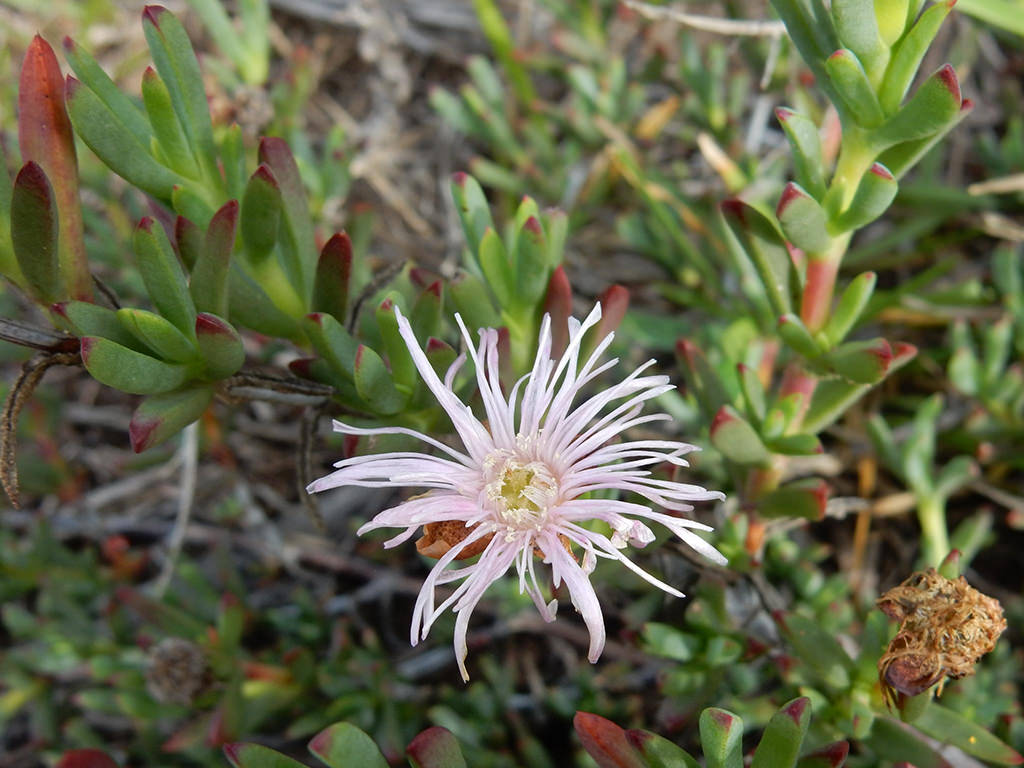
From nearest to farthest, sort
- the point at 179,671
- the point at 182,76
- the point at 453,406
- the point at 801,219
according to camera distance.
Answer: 1. the point at 453,406
2. the point at 801,219
3. the point at 182,76
4. the point at 179,671

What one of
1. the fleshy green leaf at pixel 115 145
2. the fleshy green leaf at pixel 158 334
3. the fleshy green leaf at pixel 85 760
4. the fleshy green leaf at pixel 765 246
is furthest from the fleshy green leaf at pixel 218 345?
the fleshy green leaf at pixel 765 246

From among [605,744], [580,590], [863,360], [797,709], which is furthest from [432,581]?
[863,360]

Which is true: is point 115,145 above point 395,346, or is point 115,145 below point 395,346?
above

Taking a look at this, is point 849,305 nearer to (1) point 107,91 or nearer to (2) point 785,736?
(2) point 785,736

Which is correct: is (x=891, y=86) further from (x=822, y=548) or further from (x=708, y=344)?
(x=822, y=548)

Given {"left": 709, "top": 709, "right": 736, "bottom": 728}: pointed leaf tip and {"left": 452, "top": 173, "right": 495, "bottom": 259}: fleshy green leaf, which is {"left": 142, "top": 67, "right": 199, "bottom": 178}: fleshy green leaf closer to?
{"left": 452, "top": 173, "right": 495, "bottom": 259}: fleshy green leaf

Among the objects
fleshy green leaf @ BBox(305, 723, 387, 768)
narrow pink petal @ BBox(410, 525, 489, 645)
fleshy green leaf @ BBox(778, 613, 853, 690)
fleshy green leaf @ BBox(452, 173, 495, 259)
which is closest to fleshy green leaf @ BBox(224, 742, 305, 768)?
fleshy green leaf @ BBox(305, 723, 387, 768)
